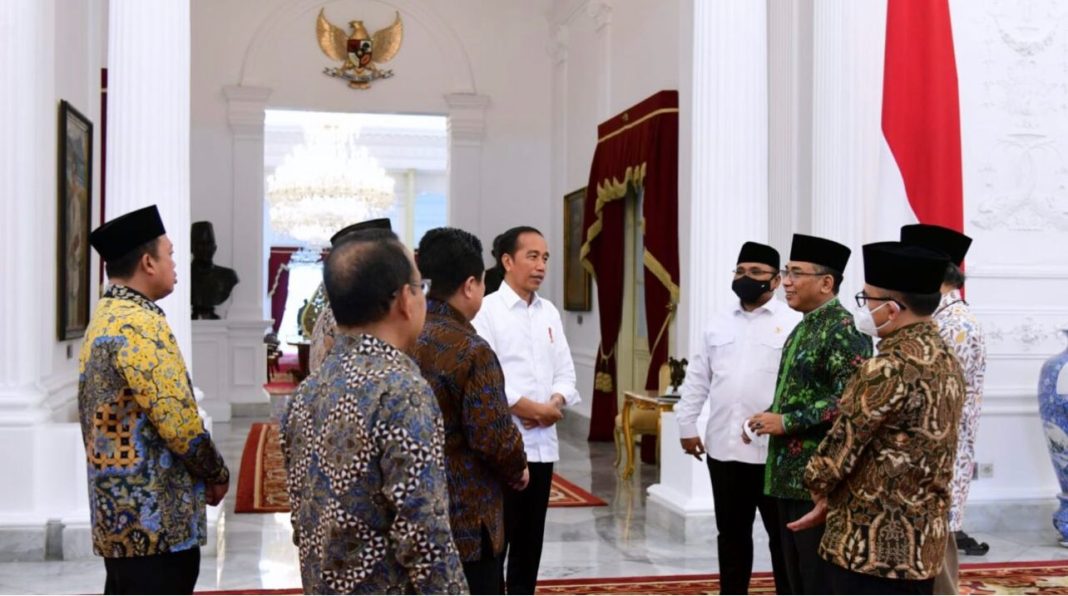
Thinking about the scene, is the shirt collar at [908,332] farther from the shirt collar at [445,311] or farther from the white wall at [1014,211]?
the white wall at [1014,211]

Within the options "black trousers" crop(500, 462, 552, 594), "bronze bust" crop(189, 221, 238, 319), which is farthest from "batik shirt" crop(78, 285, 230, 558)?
"bronze bust" crop(189, 221, 238, 319)

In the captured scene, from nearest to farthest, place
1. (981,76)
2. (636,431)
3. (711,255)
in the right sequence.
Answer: (711,255)
(981,76)
(636,431)

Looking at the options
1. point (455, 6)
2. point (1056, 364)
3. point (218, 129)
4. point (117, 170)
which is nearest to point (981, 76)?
point (1056, 364)

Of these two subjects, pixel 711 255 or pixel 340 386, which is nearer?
pixel 340 386

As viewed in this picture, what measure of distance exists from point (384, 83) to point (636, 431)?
5850 millimetres

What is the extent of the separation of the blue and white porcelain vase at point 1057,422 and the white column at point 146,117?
437 centimetres

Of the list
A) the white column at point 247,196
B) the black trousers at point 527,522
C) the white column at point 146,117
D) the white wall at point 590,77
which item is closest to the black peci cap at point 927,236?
the black trousers at point 527,522

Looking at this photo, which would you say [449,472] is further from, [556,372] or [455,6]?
[455,6]

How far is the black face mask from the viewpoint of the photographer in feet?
13.8

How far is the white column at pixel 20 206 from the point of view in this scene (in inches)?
213

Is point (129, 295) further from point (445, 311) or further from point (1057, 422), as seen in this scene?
point (1057, 422)

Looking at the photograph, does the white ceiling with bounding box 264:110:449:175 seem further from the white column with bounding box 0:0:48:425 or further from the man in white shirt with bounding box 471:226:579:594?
the man in white shirt with bounding box 471:226:579:594

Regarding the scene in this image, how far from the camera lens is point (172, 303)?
18.3ft

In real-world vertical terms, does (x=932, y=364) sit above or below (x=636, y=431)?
above
